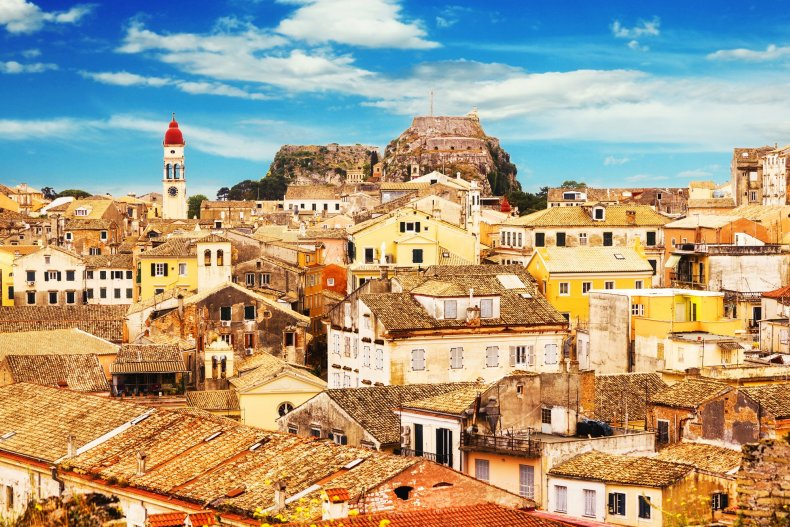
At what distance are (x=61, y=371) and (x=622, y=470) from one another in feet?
95.9

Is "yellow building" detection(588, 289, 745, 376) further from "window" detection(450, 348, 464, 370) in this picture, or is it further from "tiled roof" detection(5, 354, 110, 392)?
"tiled roof" detection(5, 354, 110, 392)

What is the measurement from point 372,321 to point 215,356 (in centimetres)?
1251

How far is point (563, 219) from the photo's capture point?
289ft

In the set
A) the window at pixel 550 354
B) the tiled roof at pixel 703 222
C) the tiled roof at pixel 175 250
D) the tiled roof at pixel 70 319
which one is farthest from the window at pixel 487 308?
the tiled roof at pixel 175 250

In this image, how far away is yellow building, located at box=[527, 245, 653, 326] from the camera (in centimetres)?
7344

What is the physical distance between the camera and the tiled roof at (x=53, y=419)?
118 feet

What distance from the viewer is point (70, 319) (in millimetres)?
84312

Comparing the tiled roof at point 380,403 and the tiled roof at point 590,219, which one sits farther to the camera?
the tiled roof at point 590,219

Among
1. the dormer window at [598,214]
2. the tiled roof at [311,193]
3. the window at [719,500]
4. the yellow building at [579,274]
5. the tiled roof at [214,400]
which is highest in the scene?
the tiled roof at [311,193]

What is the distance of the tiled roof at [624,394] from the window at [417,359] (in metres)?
6.82

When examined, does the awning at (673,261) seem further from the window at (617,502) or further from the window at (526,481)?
the window at (617,502)

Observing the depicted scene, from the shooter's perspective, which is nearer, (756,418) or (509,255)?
(756,418)

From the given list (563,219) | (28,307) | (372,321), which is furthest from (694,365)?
(28,307)

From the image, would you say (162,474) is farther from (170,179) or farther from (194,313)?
(170,179)
